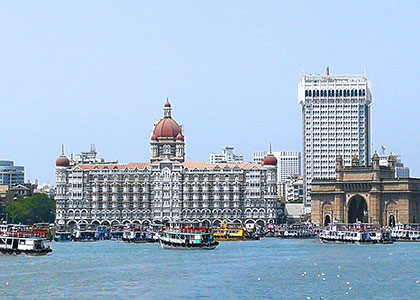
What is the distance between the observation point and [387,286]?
109 metres

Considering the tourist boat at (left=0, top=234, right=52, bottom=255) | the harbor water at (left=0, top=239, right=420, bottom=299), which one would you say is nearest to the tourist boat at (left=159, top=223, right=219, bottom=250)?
the harbor water at (left=0, top=239, right=420, bottom=299)

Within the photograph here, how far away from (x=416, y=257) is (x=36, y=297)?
229 ft

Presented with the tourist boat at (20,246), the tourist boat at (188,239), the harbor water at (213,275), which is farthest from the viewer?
the tourist boat at (188,239)

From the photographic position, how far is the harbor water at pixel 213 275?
101562 millimetres

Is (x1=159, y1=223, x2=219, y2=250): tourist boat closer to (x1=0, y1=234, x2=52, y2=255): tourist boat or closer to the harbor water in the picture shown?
the harbor water

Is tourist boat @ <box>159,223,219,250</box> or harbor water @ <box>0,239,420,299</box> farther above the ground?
tourist boat @ <box>159,223,219,250</box>

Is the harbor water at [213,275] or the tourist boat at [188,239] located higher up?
the tourist boat at [188,239]

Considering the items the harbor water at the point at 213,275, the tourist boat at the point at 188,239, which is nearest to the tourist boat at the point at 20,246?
the harbor water at the point at 213,275

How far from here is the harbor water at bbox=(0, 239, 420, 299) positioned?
101562mm

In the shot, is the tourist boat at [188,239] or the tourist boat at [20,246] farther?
the tourist boat at [188,239]

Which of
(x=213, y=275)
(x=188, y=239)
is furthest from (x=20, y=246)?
(x=213, y=275)

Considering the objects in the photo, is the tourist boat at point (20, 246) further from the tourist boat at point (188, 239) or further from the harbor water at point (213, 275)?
the tourist boat at point (188, 239)

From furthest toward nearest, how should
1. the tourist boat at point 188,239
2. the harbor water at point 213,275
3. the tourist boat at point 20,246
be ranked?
1. the tourist boat at point 188,239
2. the tourist boat at point 20,246
3. the harbor water at point 213,275

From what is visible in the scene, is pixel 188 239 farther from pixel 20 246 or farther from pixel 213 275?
pixel 213 275
